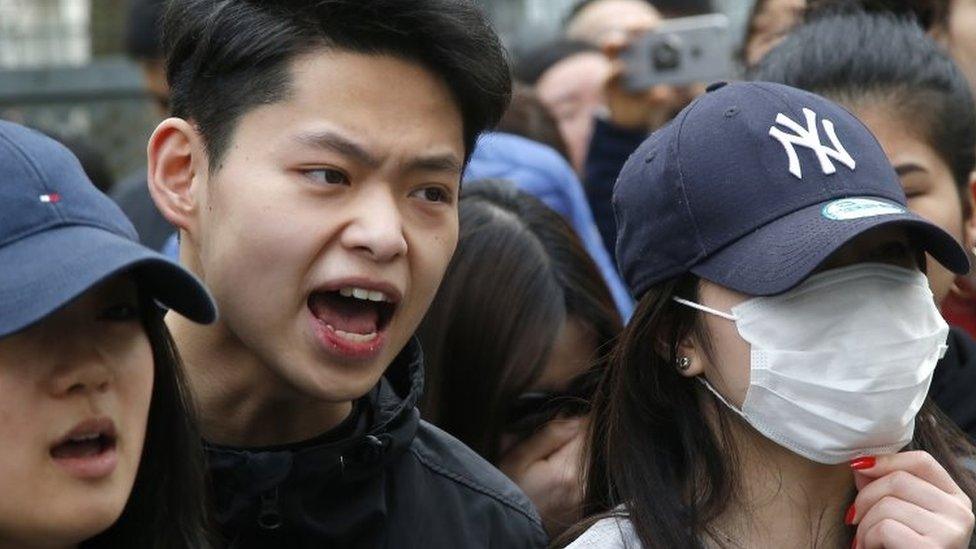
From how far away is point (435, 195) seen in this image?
3.34 m

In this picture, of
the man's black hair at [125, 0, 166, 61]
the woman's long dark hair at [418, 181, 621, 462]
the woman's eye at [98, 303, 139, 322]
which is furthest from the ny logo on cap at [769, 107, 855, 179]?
the man's black hair at [125, 0, 166, 61]

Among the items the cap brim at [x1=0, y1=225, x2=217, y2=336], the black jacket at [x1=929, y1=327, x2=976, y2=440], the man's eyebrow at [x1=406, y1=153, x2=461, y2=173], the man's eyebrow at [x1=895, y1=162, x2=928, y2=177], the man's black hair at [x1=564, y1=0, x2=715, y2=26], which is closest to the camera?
the cap brim at [x1=0, y1=225, x2=217, y2=336]

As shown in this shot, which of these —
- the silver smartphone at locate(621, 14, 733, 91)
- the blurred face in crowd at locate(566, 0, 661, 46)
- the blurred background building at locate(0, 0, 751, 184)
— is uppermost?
the silver smartphone at locate(621, 14, 733, 91)

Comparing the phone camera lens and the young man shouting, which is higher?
the young man shouting

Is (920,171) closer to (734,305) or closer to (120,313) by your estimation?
(734,305)

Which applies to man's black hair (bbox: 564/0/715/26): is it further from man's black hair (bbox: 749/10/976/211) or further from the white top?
the white top

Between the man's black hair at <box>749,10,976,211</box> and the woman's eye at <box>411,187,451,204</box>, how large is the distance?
115 cm

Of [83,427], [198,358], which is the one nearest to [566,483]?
[198,358]

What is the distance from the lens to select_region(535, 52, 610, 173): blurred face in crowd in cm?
748

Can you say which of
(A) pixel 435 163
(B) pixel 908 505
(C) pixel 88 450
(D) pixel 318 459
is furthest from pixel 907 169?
(C) pixel 88 450

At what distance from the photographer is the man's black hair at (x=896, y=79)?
4078 mm

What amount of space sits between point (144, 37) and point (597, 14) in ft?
6.56

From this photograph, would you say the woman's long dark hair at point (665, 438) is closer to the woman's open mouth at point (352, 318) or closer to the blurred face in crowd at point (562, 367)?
the woman's open mouth at point (352, 318)

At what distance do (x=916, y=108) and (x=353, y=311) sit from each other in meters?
1.55
